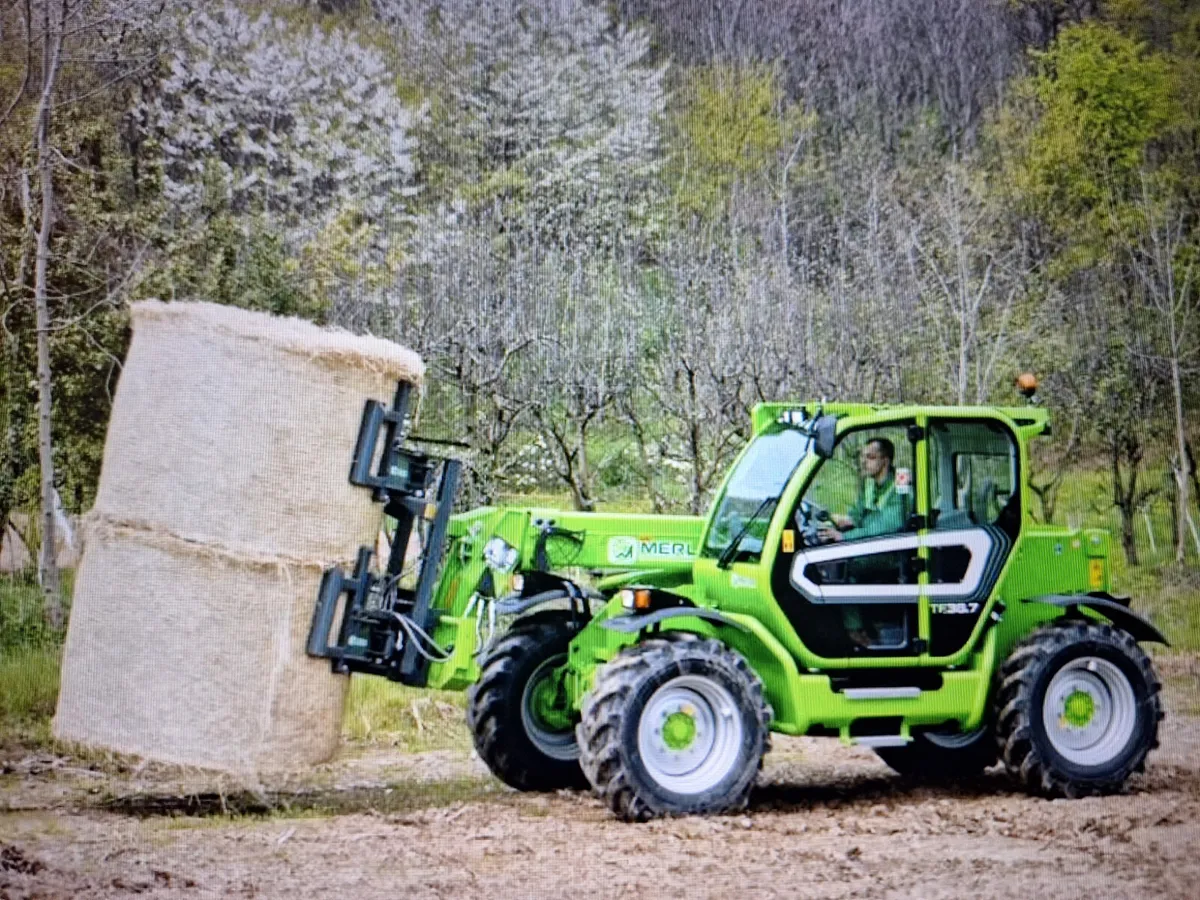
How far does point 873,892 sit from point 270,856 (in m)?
1.42

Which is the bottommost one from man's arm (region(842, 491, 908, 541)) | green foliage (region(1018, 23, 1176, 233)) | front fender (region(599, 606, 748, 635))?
front fender (region(599, 606, 748, 635))

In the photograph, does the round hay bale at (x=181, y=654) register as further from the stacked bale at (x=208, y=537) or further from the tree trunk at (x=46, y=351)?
the tree trunk at (x=46, y=351)

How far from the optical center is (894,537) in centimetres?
496

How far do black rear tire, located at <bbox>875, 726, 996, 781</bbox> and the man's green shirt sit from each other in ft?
2.45

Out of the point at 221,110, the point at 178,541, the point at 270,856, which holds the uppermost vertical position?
the point at 221,110

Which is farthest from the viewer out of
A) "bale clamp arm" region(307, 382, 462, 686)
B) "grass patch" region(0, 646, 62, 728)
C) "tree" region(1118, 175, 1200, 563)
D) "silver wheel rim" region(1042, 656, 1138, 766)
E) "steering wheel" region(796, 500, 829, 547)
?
"tree" region(1118, 175, 1200, 563)

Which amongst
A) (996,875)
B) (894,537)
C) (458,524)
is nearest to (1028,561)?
(894,537)

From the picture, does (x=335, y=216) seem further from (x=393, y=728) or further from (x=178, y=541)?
(x=178, y=541)

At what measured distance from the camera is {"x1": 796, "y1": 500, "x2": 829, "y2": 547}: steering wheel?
485cm

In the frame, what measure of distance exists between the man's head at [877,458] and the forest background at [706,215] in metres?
2.27

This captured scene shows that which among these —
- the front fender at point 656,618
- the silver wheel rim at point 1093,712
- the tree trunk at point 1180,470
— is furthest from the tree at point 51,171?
the tree trunk at point 1180,470

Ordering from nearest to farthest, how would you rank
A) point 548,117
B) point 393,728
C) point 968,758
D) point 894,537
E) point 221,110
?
point 894,537 < point 968,758 < point 393,728 < point 221,110 < point 548,117

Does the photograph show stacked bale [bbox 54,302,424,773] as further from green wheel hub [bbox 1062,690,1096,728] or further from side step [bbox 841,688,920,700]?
green wheel hub [bbox 1062,690,1096,728]

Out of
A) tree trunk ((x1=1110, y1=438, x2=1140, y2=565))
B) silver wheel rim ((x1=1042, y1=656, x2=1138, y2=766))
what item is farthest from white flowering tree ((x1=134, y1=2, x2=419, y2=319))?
tree trunk ((x1=1110, y1=438, x2=1140, y2=565))
